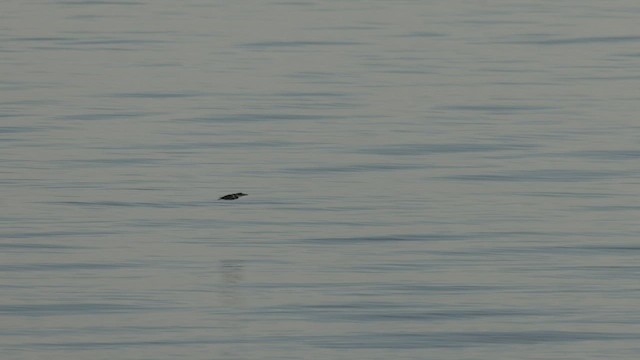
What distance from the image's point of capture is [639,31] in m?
35.1

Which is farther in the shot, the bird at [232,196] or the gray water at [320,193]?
the bird at [232,196]

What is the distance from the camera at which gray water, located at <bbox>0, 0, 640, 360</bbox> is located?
613 inches

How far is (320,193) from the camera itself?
68.0 ft

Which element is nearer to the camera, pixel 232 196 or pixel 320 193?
pixel 232 196

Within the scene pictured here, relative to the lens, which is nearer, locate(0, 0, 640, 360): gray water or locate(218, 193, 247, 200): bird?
locate(0, 0, 640, 360): gray water

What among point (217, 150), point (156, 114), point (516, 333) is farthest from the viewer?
point (156, 114)

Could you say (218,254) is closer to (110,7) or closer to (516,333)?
(516,333)

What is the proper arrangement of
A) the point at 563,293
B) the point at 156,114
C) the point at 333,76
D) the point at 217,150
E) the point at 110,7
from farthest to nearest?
the point at 110,7 < the point at 333,76 < the point at 156,114 < the point at 217,150 < the point at 563,293

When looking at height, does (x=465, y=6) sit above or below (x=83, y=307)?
above

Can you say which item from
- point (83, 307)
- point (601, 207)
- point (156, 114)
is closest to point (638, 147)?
point (601, 207)

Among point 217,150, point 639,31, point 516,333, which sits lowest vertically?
point 516,333

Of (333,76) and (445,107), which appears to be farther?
(333,76)

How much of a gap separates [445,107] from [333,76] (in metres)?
3.13

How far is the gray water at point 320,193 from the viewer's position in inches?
613
